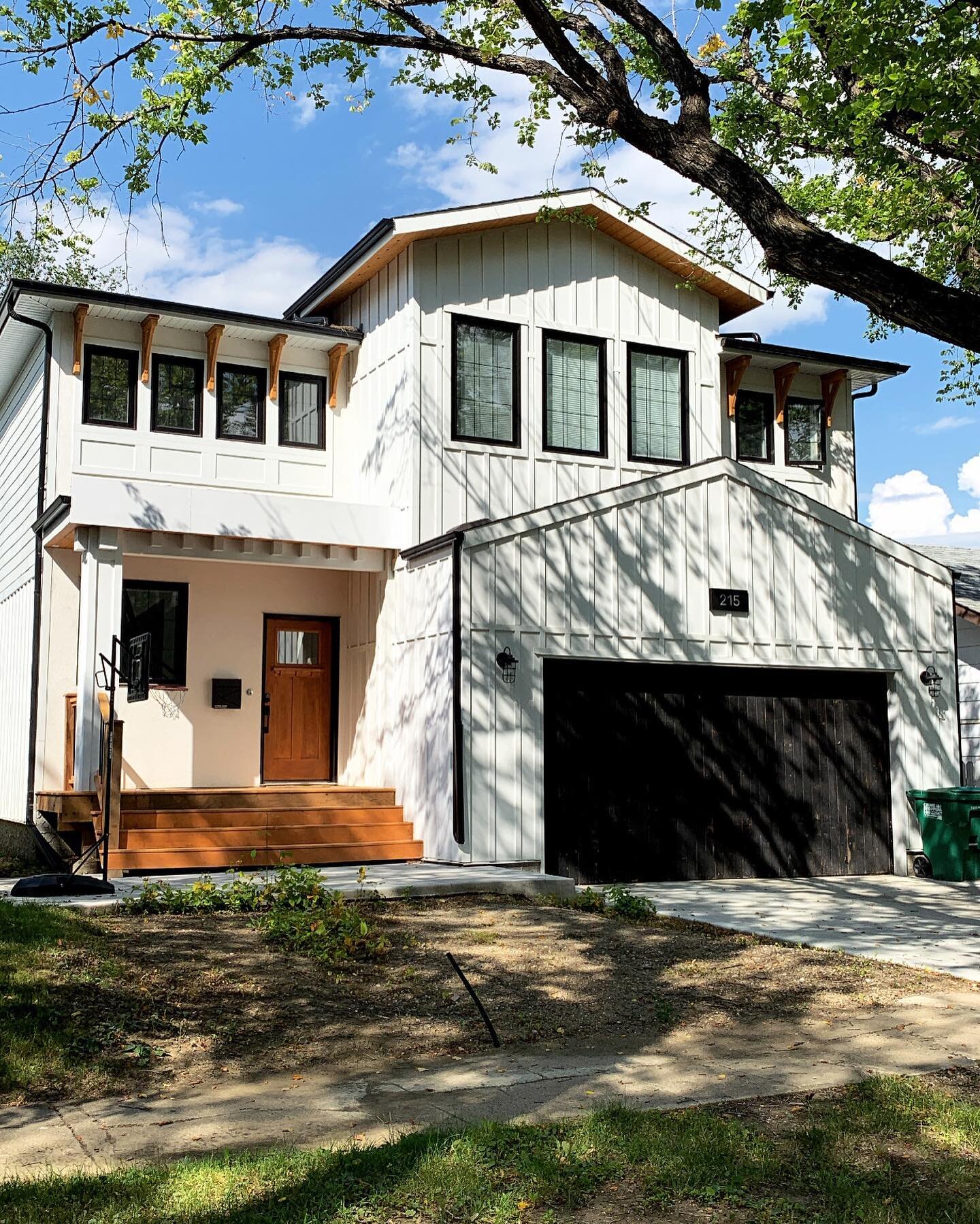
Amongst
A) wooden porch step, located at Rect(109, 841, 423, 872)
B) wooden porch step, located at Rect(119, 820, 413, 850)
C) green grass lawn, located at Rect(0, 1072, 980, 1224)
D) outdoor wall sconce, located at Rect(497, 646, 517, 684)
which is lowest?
green grass lawn, located at Rect(0, 1072, 980, 1224)

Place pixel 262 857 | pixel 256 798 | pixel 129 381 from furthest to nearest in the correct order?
pixel 129 381 < pixel 256 798 < pixel 262 857

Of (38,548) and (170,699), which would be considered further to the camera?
(170,699)

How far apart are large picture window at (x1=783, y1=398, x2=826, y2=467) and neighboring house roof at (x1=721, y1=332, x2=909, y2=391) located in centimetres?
52

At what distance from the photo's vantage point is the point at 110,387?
1447cm

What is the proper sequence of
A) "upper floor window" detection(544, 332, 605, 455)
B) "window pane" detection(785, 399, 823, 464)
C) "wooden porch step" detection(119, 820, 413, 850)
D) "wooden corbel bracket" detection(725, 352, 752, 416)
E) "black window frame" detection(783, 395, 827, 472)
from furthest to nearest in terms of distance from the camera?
"window pane" detection(785, 399, 823, 464)
"black window frame" detection(783, 395, 827, 472)
"wooden corbel bracket" detection(725, 352, 752, 416)
"upper floor window" detection(544, 332, 605, 455)
"wooden porch step" detection(119, 820, 413, 850)

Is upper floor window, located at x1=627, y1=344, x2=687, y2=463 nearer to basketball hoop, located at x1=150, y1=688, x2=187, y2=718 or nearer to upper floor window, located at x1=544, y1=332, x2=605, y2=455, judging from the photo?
upper floor window, located at x1=544, y1=332, x2=605, y2=455

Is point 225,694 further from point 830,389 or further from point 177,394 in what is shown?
point 830,389

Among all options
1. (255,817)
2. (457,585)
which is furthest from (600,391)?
(255,817)

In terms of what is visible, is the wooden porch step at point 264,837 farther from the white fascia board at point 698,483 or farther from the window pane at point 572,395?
the window pane at point 572,395

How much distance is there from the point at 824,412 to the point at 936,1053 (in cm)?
1365

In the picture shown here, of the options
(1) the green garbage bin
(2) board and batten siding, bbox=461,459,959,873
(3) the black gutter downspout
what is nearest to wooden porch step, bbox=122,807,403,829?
(2) board and batten siding, bbox=461,459,959,873

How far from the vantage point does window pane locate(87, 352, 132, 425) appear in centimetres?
1436

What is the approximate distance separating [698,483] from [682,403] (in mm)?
2759

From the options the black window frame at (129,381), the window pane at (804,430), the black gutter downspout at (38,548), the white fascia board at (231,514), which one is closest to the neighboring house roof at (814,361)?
the window pane at (804,430)
